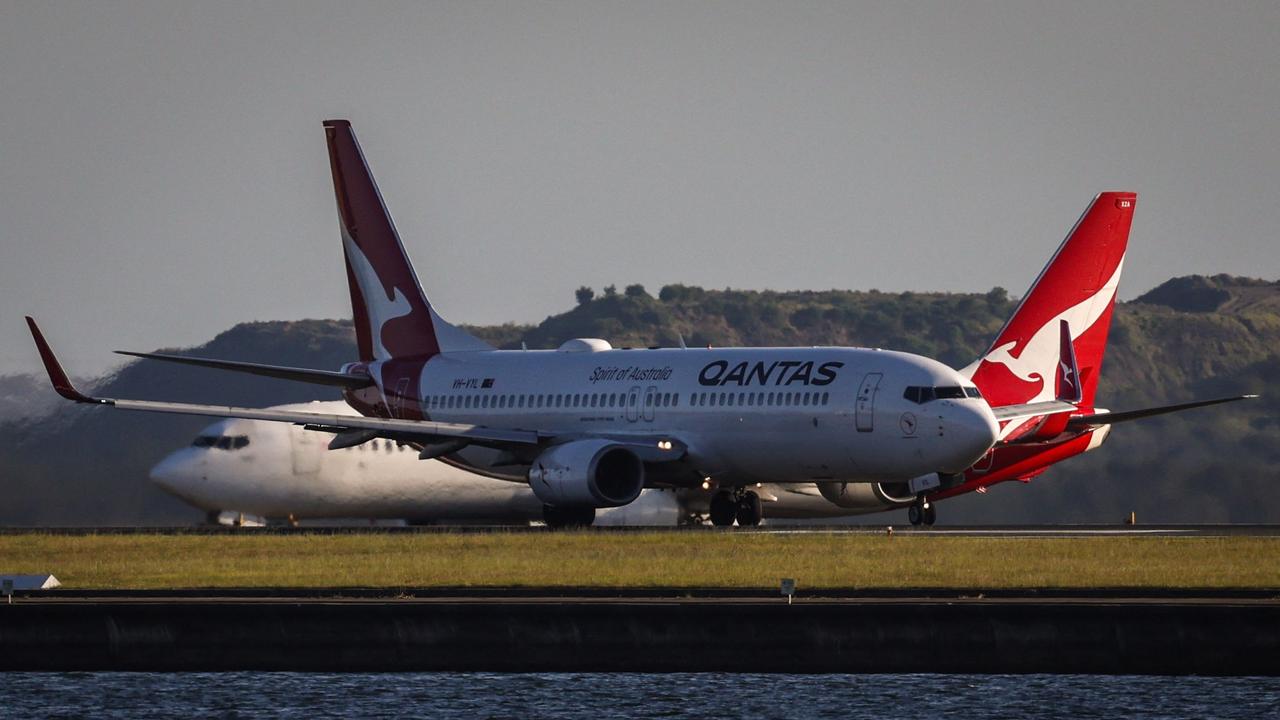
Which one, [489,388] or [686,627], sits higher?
[489,388]

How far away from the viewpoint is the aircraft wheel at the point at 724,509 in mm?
51938

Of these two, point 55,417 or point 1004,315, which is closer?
point 55,417

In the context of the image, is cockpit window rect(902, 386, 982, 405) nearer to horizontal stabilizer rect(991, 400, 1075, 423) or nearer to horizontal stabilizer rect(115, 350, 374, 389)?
horizontal stabilizer rect(991, 400, 1075, 423)

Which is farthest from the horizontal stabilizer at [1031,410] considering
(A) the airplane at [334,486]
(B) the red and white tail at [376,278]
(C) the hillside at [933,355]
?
(B) the red and white tail at [376,278]

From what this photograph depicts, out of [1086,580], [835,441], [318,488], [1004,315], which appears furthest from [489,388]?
[1004,315]

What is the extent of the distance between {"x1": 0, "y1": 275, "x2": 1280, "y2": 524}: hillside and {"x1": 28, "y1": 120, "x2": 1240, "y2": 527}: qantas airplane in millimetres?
6196

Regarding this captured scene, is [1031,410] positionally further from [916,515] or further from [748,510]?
[748,510]

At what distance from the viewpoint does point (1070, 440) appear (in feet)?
174

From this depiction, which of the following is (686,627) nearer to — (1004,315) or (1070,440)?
(1070,440)

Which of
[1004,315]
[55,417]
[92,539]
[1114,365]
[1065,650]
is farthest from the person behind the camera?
[1004,315]

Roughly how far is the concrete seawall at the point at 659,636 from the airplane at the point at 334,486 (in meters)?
30.3

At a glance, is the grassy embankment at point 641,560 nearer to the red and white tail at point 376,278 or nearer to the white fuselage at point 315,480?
the white fuselage at point 315,480

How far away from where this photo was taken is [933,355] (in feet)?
469

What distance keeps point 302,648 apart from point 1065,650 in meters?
8.11
